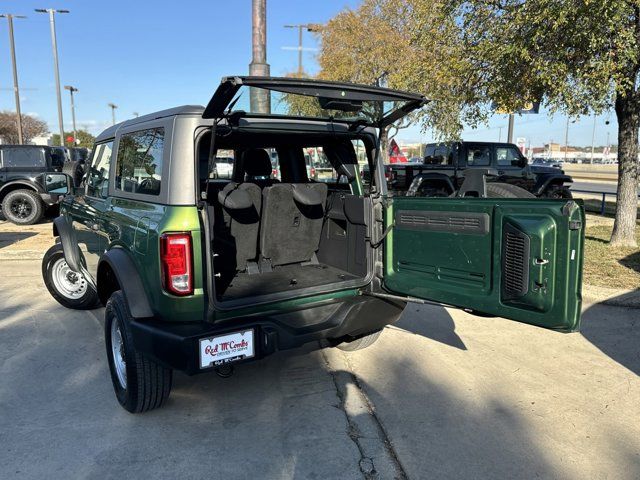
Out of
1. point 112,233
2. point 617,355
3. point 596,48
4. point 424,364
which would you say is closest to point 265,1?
point 596,48

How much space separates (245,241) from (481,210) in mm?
1912

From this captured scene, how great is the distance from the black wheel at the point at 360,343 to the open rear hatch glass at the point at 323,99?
5.62 ft

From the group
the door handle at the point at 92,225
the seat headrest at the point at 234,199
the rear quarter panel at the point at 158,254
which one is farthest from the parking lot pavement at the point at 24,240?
the rear quarter panel at the point at 158,254

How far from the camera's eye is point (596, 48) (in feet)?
20.1

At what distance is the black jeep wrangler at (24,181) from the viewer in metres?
11.3

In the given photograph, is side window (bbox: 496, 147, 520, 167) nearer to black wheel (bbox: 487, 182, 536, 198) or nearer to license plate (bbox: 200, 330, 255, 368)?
black wheel (bbox: 487, 182, 536, 198)

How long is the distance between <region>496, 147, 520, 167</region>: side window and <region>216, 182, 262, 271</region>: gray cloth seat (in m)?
10.4

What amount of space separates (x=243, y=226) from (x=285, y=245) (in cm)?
39

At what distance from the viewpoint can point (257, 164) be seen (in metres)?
4.50

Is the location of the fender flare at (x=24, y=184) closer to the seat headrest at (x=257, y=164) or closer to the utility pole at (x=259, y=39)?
the utility pole at (x=259, y=39)

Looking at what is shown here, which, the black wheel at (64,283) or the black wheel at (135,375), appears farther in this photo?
the black wheel at (64,283)

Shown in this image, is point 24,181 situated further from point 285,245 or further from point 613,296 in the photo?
point 613,296

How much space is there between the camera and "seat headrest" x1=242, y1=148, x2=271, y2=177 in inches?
177

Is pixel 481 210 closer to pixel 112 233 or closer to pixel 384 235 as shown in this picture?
pixel 384 235
